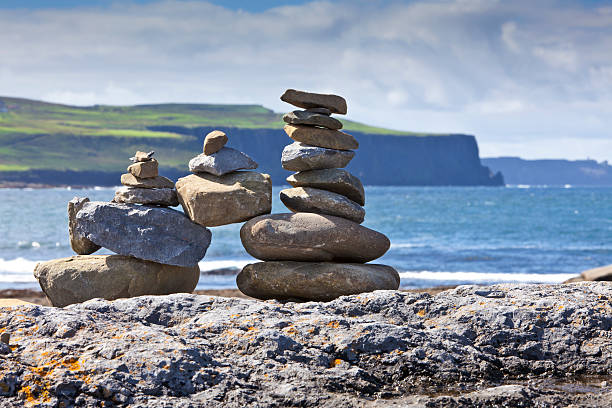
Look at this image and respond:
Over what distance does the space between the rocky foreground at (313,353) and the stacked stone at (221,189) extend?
3991 millimetres

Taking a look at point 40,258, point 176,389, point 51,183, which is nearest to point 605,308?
point 176,389

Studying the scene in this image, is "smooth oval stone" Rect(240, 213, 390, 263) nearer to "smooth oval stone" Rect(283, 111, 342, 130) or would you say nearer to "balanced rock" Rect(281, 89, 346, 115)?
"smooth oval stone" Rect(283, 111, 342, 130)

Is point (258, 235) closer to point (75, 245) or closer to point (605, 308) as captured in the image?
point (75, 245)

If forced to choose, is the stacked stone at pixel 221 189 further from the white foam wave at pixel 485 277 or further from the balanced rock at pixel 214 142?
the white foam wave at pixel 485 277

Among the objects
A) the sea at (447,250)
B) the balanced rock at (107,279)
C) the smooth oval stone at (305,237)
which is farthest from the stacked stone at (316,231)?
the sea at (447,250)

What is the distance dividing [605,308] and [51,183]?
17315 centimetres

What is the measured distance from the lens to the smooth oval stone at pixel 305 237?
34.6 ft

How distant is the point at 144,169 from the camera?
1109 centimetres

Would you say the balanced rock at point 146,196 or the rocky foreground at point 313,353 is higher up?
the balanced rock at point 146,196

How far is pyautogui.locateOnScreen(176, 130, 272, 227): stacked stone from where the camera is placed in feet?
35.6

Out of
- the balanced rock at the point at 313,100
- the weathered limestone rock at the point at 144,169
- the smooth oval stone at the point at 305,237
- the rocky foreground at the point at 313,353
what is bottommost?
the rocky foreground at the point at 313,353

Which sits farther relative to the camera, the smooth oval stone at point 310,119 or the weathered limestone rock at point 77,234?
the weathered limestone rock at point 77,234

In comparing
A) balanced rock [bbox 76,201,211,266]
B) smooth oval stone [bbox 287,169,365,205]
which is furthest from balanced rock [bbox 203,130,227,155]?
smooth oval stone [bbox 287,169,365,205]

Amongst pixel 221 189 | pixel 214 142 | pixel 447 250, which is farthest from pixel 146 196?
pixel 447 250
